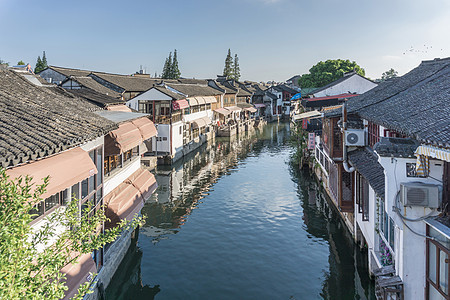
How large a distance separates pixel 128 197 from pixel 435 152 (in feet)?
38.3

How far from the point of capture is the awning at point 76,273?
8.75 metres

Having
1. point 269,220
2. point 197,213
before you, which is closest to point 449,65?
point 269,220

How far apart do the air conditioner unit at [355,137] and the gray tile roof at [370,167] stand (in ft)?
1.24

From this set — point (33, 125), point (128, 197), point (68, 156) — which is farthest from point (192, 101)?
point (33, 125)

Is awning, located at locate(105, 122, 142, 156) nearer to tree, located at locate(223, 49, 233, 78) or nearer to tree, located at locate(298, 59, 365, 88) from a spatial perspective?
tree, located at locate(298, 59, 365, 88)

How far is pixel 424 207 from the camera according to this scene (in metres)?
8.01

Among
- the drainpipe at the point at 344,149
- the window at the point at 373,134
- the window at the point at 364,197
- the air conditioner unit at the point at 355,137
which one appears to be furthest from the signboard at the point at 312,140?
the window at the point at 373,134

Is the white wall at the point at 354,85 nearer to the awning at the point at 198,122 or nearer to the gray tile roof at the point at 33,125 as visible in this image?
the awning at the point at 198,122

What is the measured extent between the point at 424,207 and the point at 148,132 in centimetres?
1291

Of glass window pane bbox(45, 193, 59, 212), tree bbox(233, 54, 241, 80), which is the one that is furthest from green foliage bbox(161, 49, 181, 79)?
Answer: glass window pane bbox(45, 193, 59, 212)

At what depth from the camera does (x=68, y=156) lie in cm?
883

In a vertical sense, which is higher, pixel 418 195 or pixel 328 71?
pixel 328 71

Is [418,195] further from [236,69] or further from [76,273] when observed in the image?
[236,69]

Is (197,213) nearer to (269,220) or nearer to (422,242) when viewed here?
(269,220)
